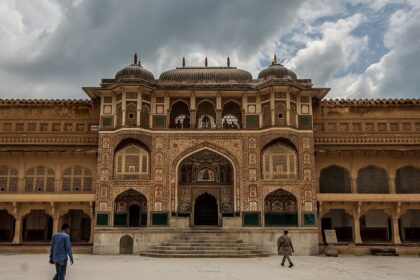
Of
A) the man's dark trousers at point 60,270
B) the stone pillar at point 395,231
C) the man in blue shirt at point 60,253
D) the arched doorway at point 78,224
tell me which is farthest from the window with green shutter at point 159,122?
the man's dark trousers at point 60,270

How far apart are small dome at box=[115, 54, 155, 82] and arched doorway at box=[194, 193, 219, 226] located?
25.5ft

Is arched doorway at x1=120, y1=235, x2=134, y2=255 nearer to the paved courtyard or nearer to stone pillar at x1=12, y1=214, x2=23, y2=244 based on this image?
the paved courtyard

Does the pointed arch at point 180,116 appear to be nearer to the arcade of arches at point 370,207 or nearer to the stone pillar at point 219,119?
the stone pillar at point 219,119

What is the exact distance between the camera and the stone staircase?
22.2 m

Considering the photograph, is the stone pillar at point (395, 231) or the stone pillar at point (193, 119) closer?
the stone pillar at point (395, 231)

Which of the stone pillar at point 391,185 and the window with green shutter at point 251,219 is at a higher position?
the stone pillar at point 391,185

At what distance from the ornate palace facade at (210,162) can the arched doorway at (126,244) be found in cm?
20

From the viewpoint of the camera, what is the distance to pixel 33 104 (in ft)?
96.3

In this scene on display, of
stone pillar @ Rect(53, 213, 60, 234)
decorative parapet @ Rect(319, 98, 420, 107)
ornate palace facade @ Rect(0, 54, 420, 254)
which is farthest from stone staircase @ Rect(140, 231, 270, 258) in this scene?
decorative parapet @ Rect(319, 98, 420, 107)

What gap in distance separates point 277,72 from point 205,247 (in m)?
11.0

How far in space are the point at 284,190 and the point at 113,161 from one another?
956 cm

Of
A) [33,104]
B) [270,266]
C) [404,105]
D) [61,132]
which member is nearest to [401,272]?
[270,266]

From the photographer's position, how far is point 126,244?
25109 mm

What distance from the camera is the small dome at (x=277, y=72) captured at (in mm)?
27219
